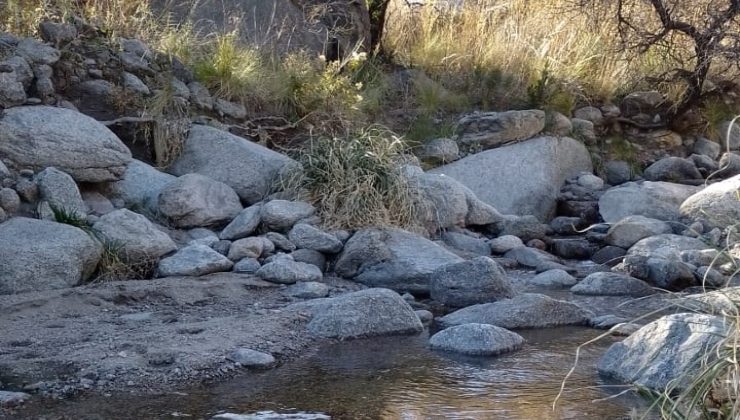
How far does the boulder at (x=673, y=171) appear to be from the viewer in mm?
10875

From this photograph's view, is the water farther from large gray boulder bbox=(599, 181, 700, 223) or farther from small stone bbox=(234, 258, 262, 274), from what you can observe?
large gray boulder bbox=(599, 181, 700, 223)

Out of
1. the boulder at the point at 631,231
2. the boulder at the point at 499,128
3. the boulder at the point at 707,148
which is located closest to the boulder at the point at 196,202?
the boulder at the point at 631,231

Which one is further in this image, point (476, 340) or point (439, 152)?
point (439, 152)

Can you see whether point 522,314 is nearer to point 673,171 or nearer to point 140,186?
point 140,186

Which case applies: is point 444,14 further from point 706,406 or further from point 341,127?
point 706,406

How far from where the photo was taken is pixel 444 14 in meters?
12.7

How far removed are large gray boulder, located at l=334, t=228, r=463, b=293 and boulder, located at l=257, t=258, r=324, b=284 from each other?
0.33m

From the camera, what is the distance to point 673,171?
10953 mm

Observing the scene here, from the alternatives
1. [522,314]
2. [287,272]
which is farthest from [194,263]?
[522,314]

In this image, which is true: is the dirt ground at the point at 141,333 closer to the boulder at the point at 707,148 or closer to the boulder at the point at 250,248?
the boulder at the point at 250,248

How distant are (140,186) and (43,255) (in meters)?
1.82

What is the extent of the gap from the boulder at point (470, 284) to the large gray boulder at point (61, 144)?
2760 mm

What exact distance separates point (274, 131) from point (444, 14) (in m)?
3.90

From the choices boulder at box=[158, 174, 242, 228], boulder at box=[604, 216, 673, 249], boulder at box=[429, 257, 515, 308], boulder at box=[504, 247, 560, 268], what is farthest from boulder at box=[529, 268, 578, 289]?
boulder at box=[158, 174, 242, 228]
